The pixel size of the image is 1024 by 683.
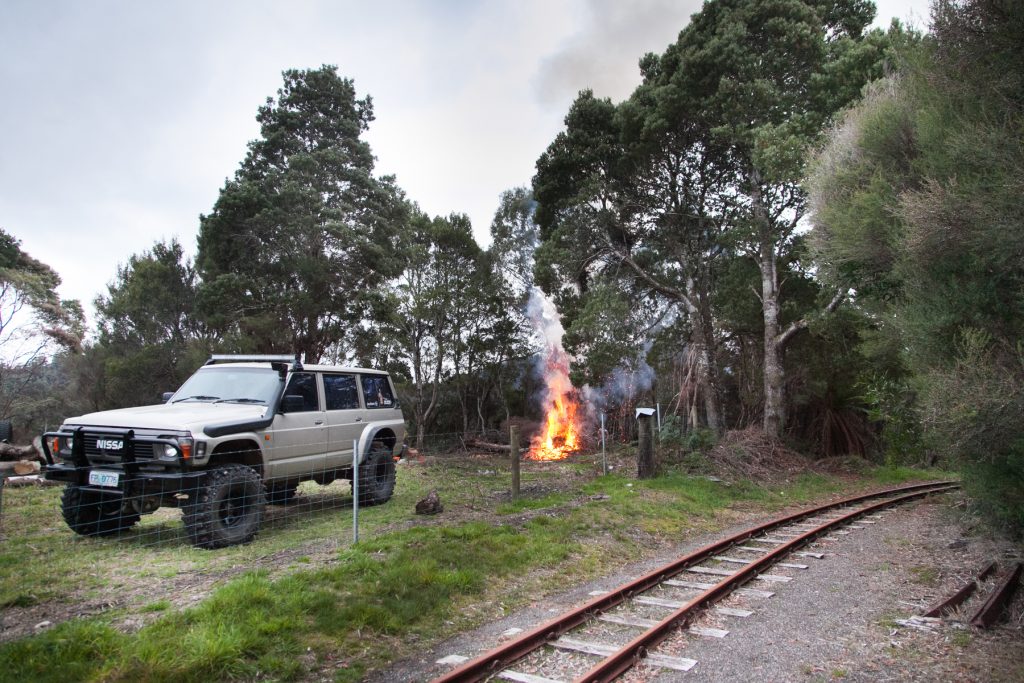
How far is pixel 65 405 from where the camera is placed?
30.2 metres

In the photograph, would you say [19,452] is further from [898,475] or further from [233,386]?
[898,475]

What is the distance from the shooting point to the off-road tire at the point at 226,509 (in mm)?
6668

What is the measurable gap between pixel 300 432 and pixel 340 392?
1.25m

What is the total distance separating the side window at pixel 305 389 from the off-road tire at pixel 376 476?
4.81ft

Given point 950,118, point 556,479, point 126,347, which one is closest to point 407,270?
point 556,479

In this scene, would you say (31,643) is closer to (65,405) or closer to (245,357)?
(245,357)

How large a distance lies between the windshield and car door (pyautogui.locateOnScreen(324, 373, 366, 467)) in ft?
3.21

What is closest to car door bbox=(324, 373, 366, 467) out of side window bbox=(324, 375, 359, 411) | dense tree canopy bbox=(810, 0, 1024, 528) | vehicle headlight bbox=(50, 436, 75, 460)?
side window bbox=(324, 375, 359, 411)

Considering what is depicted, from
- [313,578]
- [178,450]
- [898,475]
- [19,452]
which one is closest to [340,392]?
[178,450]

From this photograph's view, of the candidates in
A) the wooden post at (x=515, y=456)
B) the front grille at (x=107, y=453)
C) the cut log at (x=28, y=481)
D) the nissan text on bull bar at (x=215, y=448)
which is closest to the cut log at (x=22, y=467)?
the cut log at (x=28, y=481)

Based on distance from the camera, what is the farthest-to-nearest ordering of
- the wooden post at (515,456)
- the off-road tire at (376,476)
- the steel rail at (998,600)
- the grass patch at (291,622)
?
the wooden post at (515,456) → the off-road tire at (376,476) → the steel rail at (998,600) → the grass patch at (291,622)

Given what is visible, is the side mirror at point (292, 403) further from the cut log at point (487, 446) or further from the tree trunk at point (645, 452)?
the cut log at point (487, 446)

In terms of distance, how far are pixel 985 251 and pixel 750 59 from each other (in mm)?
13665

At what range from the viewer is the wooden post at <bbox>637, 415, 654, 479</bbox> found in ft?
45.5
